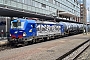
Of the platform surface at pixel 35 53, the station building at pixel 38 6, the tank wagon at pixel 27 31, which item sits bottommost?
the platform surface at pixel 35 53

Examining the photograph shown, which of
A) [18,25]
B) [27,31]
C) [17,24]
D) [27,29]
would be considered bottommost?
[27,31]

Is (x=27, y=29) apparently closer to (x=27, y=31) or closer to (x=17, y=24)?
(x=27, y=31)

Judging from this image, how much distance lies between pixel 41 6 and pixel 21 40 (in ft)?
108

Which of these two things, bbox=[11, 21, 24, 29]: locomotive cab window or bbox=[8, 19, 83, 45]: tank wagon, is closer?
bbox=[8, 19, 83, 45]: tank wagon

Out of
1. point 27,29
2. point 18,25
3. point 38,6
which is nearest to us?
point 18,25

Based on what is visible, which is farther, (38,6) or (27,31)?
(38,6)

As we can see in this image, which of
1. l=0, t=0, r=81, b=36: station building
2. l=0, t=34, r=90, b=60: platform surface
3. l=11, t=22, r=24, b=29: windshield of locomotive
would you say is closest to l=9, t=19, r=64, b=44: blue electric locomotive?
l=11, t=22, r=24, b=29: windshield of locomotive

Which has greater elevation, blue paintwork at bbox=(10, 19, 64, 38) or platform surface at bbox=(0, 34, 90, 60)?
blue paintwork at bbox=(10, 19, 64, 38)

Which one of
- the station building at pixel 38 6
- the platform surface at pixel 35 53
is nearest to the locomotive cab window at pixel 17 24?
the platform surface at pixel 35 53

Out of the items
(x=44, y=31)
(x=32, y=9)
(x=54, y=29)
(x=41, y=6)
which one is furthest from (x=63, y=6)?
(x=44, y=31)

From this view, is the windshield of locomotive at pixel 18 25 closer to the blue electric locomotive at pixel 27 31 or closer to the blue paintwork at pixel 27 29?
the blue electric locomotive at pixel 27 31

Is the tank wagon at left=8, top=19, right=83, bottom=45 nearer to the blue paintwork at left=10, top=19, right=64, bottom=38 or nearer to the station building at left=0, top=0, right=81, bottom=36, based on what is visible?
the blue paintwork at left=10, top=19, right=64, bottom=38

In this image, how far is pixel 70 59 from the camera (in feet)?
42.5

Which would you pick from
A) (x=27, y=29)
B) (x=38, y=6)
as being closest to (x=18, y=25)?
(x=27, y=29)
